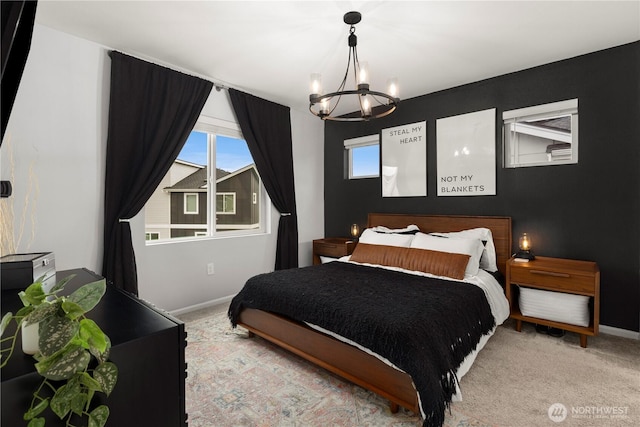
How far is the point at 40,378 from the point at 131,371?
185mm

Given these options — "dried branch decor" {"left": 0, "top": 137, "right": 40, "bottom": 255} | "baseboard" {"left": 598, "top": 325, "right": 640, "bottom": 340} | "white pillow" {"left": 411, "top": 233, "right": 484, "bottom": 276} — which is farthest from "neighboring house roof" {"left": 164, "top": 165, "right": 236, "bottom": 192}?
"baseboard" {"left": 598, "top": 325, "right": 640, "bottom": 340}

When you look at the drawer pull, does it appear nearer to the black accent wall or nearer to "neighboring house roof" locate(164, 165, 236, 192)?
the black accent wall

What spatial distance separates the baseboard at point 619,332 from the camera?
2.68 m

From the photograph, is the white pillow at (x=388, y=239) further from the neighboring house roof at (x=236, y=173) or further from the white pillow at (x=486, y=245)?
the neighboring house roof at (x=236, y=173)

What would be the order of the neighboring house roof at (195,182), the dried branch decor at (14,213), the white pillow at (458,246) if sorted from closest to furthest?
the dried branch decor at (14,213) → the white pillow at (458,246) → the neighboring house roof at (195,182)

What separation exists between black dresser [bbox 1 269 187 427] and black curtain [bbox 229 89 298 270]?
3112mm

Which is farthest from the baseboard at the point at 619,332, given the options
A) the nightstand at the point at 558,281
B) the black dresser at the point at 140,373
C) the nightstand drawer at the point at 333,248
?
the black dresser at the point at 140,373

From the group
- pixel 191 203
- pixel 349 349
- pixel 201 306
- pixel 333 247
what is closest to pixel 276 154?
pixel 191 203

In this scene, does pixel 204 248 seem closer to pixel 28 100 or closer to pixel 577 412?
pixel 28 100

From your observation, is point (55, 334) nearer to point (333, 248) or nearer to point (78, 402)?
point (78, 402)

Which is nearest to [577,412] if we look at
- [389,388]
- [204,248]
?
[389,388]

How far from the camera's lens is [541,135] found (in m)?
3.13

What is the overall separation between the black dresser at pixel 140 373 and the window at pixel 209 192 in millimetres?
2515

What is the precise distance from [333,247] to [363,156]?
1.38 m
